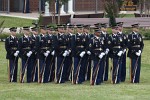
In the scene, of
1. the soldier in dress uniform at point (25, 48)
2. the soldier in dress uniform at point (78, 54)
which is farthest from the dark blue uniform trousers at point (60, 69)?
the soldier in dress uniform at point (25, 48)

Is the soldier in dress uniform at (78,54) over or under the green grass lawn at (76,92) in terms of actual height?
over

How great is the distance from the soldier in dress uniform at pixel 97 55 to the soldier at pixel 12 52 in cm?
218

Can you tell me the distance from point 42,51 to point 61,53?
20.5 inches

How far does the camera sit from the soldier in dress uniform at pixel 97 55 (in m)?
17.4

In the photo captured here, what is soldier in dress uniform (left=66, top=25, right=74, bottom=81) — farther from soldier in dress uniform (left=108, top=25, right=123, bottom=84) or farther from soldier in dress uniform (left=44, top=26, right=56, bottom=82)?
soldier in dress uniform (left=108, top=25, right=123, bottom=84)

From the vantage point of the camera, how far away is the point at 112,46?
58.7 feet

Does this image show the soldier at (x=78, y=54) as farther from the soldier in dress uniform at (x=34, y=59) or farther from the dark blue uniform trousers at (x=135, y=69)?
the dark blue uniform trousers at (x=135, y=69)

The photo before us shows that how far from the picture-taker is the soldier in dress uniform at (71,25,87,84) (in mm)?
17609

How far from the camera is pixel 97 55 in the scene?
57.1 ft

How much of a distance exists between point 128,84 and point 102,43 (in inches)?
54.8

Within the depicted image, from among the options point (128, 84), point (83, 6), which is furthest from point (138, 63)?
point (83, 6)

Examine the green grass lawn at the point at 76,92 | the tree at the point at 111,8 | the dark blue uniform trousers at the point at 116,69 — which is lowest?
the green grass lawn at the point at 76,92

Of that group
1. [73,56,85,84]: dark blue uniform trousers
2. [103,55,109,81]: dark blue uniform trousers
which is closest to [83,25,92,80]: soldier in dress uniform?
[73,56,85,84]: dark blue uniform trousers

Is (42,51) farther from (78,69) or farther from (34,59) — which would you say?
(78,69)
